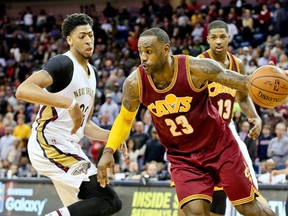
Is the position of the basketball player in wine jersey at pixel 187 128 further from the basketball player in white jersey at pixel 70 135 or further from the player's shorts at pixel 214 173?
the basketball player in white jersey at pixel 70 135

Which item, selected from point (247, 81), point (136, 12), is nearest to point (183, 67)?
point (247, 81)

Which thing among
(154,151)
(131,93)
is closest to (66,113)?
(131,93)

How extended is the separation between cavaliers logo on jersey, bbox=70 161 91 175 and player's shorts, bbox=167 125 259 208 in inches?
31.7

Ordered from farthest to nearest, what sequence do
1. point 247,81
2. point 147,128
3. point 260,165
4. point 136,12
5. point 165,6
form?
point 136,12 < point 165,6 < point 147,128 < point 260,165 < point 247,81

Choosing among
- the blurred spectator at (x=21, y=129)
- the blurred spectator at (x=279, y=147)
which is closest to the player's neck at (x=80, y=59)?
the blurred spectator at (x=279, y=147)

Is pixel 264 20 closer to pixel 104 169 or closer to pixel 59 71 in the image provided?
pixel 59 71

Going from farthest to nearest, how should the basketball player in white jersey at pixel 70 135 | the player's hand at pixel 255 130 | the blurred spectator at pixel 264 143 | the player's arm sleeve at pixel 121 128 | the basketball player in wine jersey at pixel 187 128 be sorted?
1. the blurred spectator at pixel 264 143
2. the player's hand at pixel 255 130
3. the basketball player in white jersey at pixel 70 135
4. the player's arm sleeve at pixel 121 128
5. the basketball player in wine jersey at pixel 187 128

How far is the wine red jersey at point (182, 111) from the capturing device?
5.54 metres

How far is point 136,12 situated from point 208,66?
19.4m

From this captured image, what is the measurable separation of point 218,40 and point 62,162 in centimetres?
217

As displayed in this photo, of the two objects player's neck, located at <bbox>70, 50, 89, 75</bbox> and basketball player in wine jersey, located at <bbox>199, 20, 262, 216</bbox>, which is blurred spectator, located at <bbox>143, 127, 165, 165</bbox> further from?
player's neck, located at <bbox>70, 50, 89, 75</bbox>

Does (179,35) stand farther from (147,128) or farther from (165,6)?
(147,128)

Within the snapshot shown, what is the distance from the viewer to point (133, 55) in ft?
65.8

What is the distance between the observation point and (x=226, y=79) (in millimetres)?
5285
